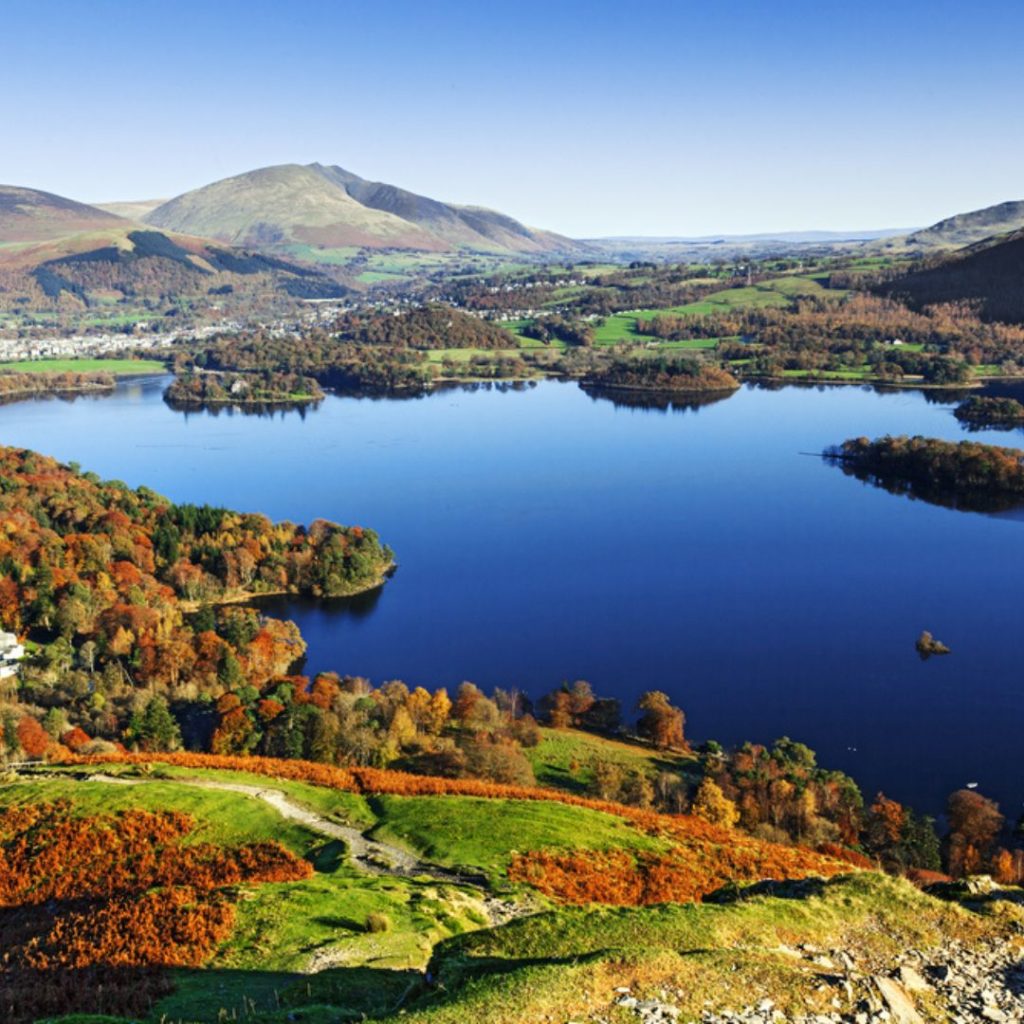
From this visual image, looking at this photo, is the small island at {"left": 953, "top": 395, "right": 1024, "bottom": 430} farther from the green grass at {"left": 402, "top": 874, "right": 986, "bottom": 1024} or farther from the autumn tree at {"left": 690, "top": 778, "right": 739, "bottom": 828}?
the green grass at {"left": 402, "top": 874, "right": 986, "bottom": 1024}

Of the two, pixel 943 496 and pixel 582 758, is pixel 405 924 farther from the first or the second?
pixel 943 496

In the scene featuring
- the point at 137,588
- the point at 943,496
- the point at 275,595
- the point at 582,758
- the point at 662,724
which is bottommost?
the point at 582,758

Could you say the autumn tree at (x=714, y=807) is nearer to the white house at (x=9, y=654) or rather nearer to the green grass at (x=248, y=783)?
the green grass at (x=248, y=783)

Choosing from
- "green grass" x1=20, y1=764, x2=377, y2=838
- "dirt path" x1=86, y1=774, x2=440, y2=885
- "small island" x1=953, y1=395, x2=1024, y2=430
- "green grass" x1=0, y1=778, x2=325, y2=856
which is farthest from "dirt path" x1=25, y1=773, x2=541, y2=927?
"small island" x1=953, y1=395, x2=1024, y2=430

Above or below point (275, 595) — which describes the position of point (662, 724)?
above

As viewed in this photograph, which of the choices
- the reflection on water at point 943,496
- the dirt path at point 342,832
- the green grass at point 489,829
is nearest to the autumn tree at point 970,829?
the green grass at point 489,829

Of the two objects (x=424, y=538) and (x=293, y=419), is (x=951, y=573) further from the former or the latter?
(x=293, y=419)

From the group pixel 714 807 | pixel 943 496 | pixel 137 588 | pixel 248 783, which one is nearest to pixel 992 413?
pixel 943 496
